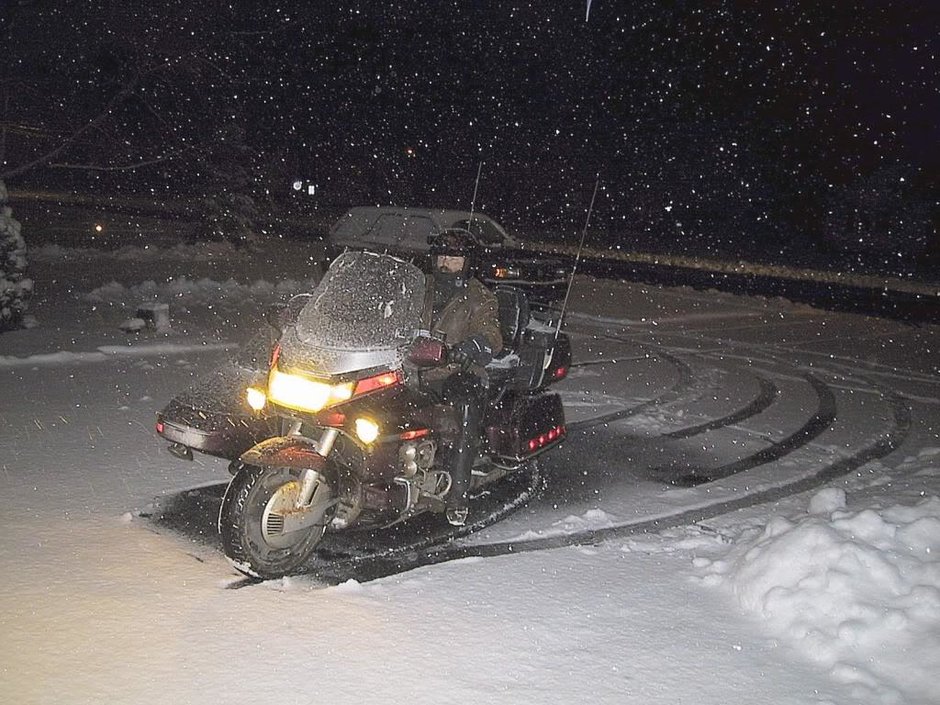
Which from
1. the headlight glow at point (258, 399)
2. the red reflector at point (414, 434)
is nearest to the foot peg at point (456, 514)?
the red reflector at point (414, 434)

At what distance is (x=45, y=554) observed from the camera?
210 inches

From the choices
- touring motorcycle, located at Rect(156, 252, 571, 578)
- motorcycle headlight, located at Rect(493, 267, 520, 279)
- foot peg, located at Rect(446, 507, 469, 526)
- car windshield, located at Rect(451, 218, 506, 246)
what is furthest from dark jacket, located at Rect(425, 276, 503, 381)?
car windshield, located at Rect(451, 218, 506, 246)

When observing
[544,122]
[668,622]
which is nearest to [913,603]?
[668,622]

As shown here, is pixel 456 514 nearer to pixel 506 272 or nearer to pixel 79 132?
pixel 506 272

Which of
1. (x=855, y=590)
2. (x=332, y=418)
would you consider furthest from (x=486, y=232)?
(x=855, y=590)

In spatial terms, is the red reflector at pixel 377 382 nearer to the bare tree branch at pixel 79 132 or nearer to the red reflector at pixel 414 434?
the red reflector at pixel 414 434

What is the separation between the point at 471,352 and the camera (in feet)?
19.4

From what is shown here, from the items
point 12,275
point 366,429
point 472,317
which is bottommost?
point 12,275

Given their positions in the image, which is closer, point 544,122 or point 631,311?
point 631,311

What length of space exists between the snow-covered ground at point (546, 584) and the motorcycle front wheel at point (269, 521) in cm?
17

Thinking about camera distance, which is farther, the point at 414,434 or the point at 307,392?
the point at 414,434

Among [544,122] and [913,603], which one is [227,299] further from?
[544,122]

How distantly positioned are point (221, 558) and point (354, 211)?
13.9m

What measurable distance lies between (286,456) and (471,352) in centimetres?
146
